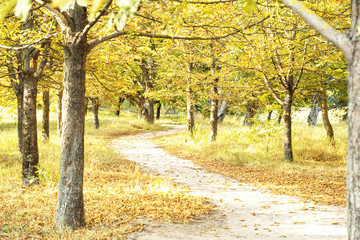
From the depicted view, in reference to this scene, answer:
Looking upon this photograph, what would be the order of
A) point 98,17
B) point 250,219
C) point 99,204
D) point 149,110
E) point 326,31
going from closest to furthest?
point 326,31
point 98,17
point 250,219
point 99,204
point 149,110

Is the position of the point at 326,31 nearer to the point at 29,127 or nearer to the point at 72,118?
the point at 72,118

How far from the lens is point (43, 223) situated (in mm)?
4801

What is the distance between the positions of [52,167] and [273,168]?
6.96m

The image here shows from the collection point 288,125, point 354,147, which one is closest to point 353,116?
point 354,147

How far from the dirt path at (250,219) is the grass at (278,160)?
30.3 inches

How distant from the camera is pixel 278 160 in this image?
10641 mm

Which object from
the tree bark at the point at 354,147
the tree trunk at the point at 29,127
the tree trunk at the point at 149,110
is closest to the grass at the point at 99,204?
the tree trunk at the point at 29,127

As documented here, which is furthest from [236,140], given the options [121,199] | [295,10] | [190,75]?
[295,10]

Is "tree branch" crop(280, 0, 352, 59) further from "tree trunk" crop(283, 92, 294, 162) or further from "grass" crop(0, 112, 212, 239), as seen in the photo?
"tree trunk" crop(283, 92, 294, 162)

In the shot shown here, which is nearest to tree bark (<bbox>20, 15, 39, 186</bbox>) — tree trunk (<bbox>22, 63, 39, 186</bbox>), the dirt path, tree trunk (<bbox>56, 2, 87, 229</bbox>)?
tree trunk (<bbox>22, 63, 39, 186</bbox>)

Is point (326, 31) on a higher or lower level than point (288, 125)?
higher

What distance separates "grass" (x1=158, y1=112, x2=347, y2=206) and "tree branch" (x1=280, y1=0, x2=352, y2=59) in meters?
5.10

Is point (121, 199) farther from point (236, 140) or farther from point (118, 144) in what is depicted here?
point (118, 144)

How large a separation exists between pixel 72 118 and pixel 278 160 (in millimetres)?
8288
